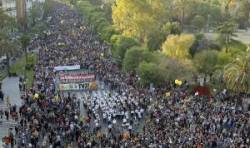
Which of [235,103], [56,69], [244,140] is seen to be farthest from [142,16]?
[244,140]

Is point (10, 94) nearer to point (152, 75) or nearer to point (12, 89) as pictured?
point (12, 89)

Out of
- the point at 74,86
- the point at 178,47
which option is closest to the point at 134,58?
the point at 178,47

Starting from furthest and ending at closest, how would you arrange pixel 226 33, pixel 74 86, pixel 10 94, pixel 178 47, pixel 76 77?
pixel 226 33, pixel 178 47, pixel 76 77, pixel 74 86, pixel 10 94

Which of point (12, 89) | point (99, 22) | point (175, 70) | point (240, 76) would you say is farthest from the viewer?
point (99, 22)

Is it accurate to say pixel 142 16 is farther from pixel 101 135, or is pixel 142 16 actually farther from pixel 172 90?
pixel 101 135

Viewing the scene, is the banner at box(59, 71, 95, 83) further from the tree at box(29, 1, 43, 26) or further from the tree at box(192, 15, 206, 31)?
the tree at box(29, 1, 43, 26)

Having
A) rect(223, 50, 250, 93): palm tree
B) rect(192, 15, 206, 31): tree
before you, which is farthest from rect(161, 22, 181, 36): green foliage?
rect(223, 50, 250, 93): palm tree
